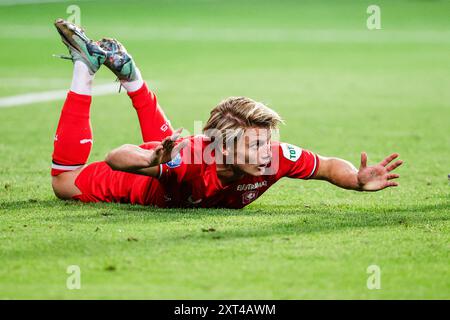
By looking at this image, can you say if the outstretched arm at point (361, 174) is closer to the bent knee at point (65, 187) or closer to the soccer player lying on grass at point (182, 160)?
the soccer player lying on grass at point (182, 160)

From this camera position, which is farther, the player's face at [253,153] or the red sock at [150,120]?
the red sock at [150,120]

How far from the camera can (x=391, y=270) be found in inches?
216

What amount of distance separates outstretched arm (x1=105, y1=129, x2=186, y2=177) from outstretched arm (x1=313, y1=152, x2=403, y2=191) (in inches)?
52.0

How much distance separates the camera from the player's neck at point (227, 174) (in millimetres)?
6828

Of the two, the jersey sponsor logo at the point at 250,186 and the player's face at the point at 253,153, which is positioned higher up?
the player's face at the point at 253,153

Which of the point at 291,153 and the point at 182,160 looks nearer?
the point at 182,160

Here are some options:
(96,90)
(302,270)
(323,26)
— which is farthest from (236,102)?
(323,26)

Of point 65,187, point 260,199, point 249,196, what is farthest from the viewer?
point 260,199

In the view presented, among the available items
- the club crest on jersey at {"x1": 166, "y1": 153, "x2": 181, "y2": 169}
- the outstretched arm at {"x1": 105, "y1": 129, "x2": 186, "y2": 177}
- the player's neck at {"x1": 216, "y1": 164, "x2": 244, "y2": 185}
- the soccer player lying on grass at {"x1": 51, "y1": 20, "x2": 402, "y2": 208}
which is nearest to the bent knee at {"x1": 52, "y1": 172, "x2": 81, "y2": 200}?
the soccer player lying on grass at {"x1": 51, "y1": 20, "x2": 402, "y2": 208}

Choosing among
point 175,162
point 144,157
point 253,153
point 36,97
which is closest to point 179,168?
point 175,162

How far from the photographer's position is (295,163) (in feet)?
23.3


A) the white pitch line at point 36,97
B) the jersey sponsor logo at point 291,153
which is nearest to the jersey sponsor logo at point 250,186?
the jersey sponsor logo at point 291,153

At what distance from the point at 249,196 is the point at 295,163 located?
418 mm

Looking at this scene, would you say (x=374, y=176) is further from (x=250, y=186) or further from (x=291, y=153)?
(x=250, y=186)
